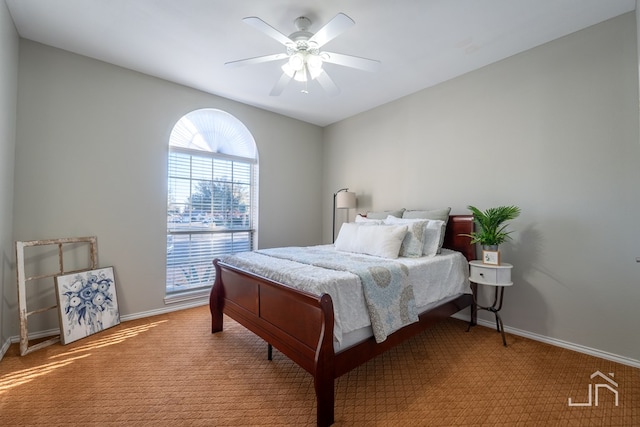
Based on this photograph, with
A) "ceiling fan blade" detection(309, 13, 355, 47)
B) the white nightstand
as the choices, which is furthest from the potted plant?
"ceiling fan blade" detection(309, 13, 355, 47)

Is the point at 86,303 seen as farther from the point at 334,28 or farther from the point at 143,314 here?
the point at 334,28

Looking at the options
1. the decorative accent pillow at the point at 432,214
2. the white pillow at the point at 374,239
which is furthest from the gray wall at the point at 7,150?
the decorative accent pillow at the point at 432,214

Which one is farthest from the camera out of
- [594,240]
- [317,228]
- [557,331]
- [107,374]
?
[317,228]

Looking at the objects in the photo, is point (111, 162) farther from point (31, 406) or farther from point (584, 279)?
point (584, 279)

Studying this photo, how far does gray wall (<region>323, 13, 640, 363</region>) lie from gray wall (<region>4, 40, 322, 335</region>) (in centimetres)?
314

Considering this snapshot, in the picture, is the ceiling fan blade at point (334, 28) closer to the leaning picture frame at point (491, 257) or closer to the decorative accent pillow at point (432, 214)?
the decorative accent pillow at point (432, 214)

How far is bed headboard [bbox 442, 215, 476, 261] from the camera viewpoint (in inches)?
114

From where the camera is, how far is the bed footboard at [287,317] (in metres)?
1.51

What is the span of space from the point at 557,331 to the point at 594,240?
2.89 ft

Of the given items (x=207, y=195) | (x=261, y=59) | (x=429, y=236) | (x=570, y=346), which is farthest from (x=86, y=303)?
(x=570, y=346)

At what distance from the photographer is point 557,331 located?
248cm

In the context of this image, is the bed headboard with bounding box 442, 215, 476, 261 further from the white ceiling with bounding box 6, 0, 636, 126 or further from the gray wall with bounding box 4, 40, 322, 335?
the gray wall with bounding box 4, 40, 322, 335

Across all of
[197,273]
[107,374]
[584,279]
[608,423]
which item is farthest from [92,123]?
[584,279]

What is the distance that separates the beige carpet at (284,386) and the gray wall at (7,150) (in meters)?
0.39
